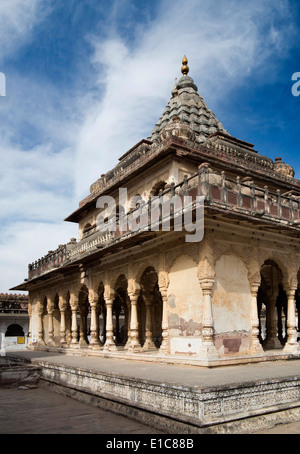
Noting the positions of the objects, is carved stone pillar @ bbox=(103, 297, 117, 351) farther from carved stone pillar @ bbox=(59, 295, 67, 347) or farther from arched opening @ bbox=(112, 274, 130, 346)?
carved stone pillar @ bbox=(59, 295, 67, 347)

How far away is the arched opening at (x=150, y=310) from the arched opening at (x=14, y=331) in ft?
50.6

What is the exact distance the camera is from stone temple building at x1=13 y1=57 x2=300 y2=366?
385 inches

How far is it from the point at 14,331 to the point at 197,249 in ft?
75.9

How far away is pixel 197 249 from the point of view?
32.7 feet

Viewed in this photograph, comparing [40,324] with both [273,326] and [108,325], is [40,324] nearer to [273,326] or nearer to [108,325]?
[108,325]

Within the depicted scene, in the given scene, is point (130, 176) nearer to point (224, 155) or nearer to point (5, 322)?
point (224, 155)

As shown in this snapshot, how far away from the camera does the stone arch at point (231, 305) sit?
974 centimetres

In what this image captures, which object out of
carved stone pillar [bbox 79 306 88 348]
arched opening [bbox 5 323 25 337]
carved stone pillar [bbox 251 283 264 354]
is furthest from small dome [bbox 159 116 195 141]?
arched opening [bbox 5 323 25 337]

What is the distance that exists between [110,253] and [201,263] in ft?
15.7

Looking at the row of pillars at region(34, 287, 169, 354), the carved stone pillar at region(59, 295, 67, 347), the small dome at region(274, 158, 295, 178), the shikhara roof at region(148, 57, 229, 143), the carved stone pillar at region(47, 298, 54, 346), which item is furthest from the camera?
the carved stone pillar at region(47, 298, 54, 346)

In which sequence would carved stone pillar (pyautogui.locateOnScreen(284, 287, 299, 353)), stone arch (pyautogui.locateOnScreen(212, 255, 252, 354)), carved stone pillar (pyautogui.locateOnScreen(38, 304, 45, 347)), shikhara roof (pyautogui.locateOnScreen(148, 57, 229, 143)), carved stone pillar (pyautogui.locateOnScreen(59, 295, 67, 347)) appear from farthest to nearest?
1. carved stone pillar (pyautogui.locateOnScreen(38, 304, 45, 347))
2. carved stone pillar (pyautogui.locateOnScreen(59, 295, 67, 347))
3. shikhara roof (pyautogui.locateOnScreen(148, 57, 229, 143))
4. carved stone pillar (pyautogui.locateOnScreen(284, 287, 299, 353))
5. stone arch (pyautogui.locateOnScreen(212, 255, 252, 354))

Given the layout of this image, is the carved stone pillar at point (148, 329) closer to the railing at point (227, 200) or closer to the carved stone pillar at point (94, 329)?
the carved stone pillar at point (94, 329)

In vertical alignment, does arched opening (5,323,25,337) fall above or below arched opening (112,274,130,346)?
below

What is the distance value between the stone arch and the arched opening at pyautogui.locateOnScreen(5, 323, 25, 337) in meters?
22.9
